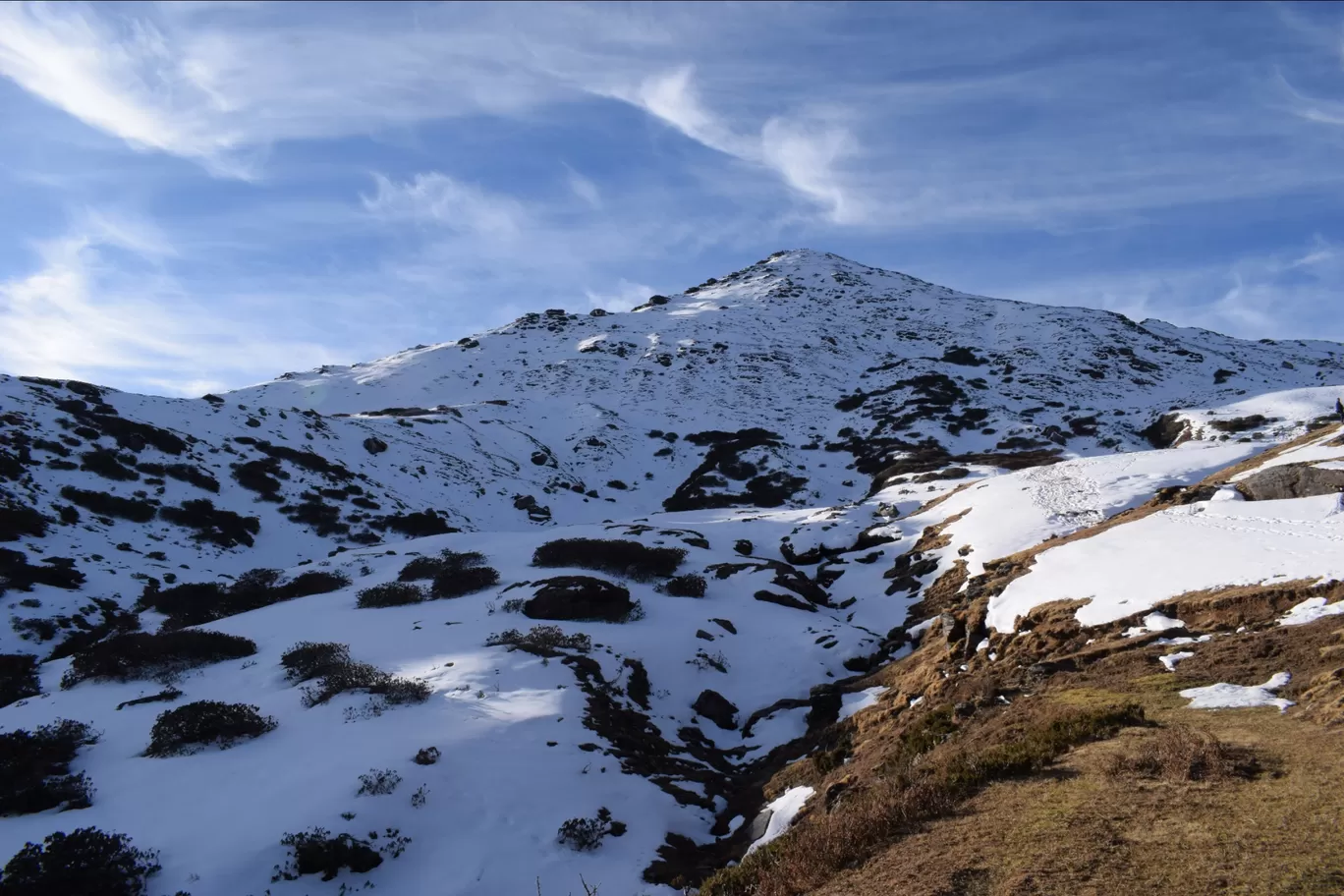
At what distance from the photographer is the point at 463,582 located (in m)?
28.0

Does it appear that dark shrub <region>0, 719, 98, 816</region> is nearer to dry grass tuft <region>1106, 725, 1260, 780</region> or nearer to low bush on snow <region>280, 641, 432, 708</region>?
low bush on snow <region>280, 641, 432, 708</region>

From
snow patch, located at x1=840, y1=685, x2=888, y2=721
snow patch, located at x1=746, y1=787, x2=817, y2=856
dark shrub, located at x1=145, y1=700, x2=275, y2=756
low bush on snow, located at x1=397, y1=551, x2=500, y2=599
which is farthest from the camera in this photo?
low bush on snow, located at x1=397, y1=551, x2=500, y2=599

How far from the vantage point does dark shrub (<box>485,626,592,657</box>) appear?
65.7ft

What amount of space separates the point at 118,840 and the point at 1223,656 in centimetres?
1762

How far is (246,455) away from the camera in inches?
1900

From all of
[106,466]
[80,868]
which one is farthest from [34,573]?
[80,868]

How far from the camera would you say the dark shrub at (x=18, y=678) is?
1967 centimetres

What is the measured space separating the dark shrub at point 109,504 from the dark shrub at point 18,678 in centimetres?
1443

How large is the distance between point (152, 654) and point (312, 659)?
5487 mm

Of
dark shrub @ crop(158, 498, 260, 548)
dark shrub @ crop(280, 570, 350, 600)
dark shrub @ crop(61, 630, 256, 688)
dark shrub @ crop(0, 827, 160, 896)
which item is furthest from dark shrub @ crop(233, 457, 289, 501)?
dark shrub @ crop(0, 827, 160, 896)

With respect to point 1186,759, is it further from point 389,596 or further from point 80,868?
point 389,596

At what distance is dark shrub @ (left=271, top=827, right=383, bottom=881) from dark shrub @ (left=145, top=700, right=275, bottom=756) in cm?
540

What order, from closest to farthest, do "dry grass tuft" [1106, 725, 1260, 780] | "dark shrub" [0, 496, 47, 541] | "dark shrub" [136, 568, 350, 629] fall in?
"dry grass tuft" [1106, 725, 1260, 780]
"dark shrub" [136, 568, 350, 629]
"dark shrub" [0, 496, 47, 541]

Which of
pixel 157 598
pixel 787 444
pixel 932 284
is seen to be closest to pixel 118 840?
→ pixel 157 598
